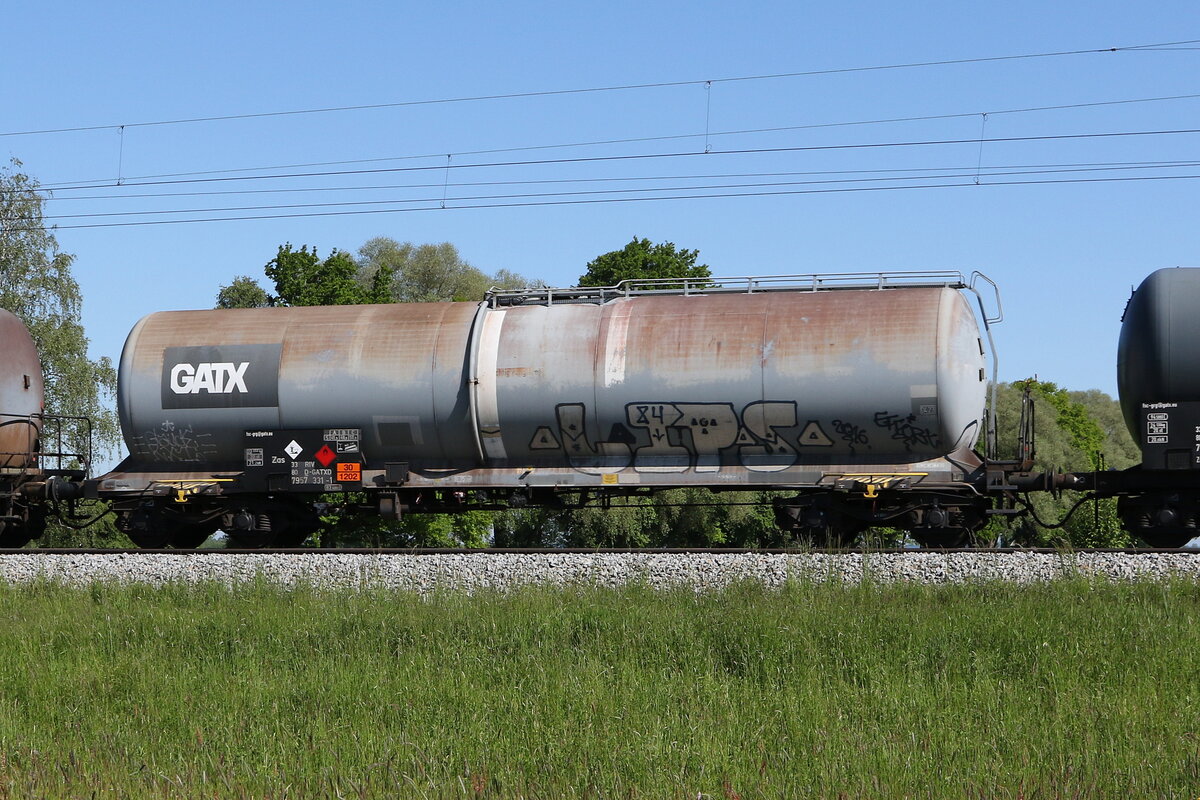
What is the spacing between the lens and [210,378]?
54.5 ft

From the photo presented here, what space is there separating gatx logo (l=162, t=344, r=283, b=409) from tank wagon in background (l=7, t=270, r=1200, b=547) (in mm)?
28

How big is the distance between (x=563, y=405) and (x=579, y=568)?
8.88ft

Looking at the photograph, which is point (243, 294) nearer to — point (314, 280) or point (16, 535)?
point (314, 280)

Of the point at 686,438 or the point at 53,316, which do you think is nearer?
the point at 686,438

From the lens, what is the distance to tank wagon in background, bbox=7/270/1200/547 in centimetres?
1491

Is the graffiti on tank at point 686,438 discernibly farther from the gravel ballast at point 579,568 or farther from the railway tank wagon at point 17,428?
the railway tank wagon at point 17,428

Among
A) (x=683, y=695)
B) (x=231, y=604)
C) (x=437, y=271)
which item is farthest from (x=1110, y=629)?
(x=437, y=271)

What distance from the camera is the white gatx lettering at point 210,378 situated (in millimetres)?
16547

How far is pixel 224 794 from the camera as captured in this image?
681 cm

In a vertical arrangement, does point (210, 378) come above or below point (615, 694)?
above

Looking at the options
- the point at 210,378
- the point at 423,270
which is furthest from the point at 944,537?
the point at 423,270

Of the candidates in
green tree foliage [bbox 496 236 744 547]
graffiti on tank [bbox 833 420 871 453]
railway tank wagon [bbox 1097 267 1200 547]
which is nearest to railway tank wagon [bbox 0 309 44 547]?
graffiti on tank [bbox 833 420 871 453]

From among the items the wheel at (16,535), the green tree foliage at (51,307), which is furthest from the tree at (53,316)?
the wheel at (16,535)

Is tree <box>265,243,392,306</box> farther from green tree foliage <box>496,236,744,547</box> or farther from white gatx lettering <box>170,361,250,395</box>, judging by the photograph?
white gatx lettering <box>170,361,250,395</box>
